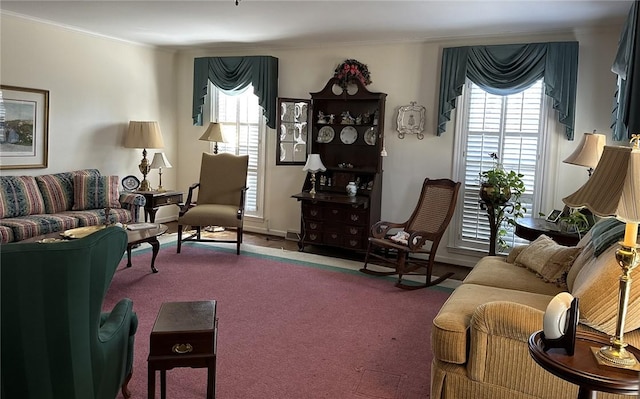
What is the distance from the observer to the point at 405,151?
585cm

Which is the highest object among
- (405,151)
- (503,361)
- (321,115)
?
(321,115)

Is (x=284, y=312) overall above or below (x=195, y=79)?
below

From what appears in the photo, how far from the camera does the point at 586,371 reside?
171 cm

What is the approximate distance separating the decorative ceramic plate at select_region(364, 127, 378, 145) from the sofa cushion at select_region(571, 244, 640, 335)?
383 cm

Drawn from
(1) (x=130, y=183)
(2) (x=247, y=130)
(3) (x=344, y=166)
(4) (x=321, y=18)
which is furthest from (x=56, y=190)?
(4) (x=321, y=18)

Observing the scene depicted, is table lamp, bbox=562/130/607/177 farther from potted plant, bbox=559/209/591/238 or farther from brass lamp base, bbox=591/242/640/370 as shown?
brass lamp base, bbox=591/242/640/370

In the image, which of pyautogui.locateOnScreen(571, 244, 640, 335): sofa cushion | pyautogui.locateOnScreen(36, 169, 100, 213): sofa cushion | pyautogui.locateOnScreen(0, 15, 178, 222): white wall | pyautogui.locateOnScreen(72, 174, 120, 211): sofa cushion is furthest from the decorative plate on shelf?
pyautogui.locateOnScreen(571, 244, 640, 335): sofa cushion

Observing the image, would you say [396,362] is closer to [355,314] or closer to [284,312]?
[355,314]

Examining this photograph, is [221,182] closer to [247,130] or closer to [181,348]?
[247,130]

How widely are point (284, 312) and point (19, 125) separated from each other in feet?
12.0

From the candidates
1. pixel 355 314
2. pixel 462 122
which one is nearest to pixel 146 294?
pixel 355 314

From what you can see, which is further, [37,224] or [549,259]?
[37,224]

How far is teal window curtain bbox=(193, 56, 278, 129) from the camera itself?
21.2ft

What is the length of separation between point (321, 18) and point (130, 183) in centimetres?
339
